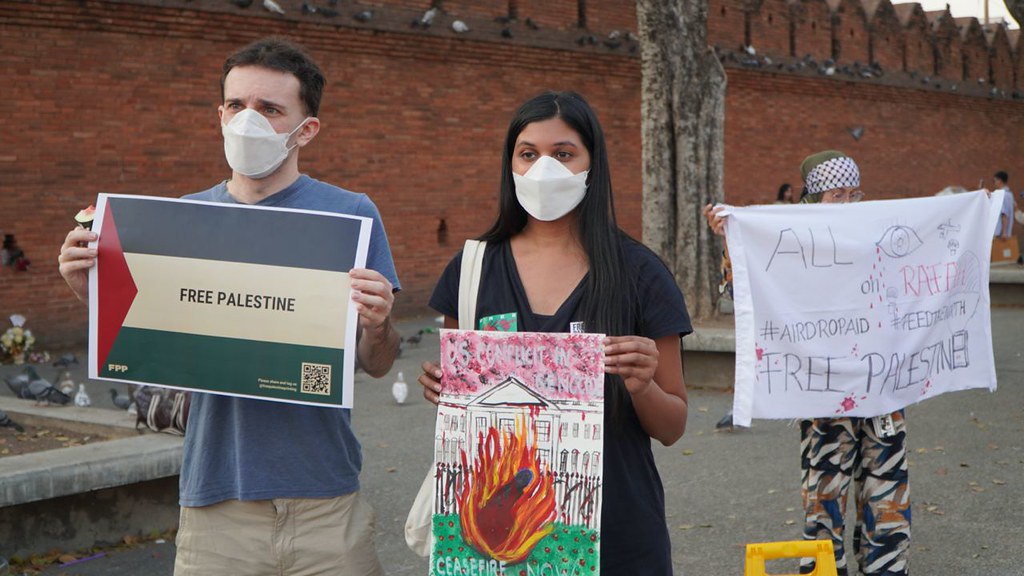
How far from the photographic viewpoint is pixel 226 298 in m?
2.94

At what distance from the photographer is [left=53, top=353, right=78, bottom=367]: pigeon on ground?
12.0 m

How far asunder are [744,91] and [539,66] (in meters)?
6.81

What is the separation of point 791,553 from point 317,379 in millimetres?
1591

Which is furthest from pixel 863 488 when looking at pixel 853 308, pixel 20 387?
pixel 20 387

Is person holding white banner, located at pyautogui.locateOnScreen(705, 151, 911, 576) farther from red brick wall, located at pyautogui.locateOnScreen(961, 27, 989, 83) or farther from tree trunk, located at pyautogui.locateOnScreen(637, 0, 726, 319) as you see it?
red brick wall, located at pyautogui.locateOnScreen(961, 27, 989, 83)

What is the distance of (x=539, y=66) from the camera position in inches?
742

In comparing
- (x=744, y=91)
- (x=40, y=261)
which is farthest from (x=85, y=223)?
(x=744, y=91)

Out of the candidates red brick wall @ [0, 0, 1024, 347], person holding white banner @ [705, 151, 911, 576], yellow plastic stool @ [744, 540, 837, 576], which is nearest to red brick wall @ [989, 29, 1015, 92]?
red brick wall @ [0, 0, 1024, 347]

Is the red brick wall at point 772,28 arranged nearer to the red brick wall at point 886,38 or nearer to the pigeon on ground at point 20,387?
the red brick wall at point 886,38

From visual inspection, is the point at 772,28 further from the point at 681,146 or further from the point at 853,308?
the point at 853,308

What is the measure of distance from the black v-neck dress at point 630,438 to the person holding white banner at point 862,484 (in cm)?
234

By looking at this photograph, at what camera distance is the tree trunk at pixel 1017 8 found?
10.5 m

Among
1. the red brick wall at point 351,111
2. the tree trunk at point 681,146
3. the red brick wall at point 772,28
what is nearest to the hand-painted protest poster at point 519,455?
the tree trunk at point 681,146

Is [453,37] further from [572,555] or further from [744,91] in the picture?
[572,555]
